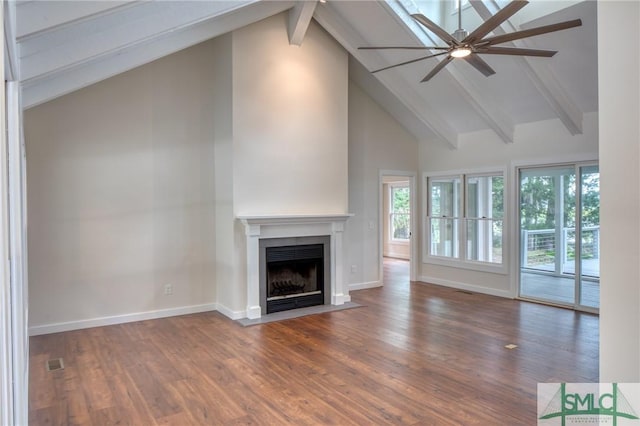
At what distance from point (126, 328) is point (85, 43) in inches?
128

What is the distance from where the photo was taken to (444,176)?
7660mm

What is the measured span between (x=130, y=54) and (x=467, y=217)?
566 centimetres

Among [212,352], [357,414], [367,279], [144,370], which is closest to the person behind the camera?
[357,414]

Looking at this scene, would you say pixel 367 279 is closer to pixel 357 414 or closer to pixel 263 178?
pixel 263 178

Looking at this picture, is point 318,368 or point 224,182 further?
point 224,182

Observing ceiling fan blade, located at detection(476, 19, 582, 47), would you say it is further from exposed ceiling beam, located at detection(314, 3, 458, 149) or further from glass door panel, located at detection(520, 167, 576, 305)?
glass door panel, located at detection(520, 167, 576, 305)

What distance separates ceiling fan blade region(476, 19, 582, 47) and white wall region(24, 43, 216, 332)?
372 centimetres

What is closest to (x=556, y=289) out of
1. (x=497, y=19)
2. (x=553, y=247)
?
(x=553, y=247)

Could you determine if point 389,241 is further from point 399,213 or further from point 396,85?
point 396,85

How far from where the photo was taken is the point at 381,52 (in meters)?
6.16

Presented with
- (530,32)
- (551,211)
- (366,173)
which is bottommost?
(551,211)

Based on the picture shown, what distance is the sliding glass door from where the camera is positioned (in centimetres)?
584

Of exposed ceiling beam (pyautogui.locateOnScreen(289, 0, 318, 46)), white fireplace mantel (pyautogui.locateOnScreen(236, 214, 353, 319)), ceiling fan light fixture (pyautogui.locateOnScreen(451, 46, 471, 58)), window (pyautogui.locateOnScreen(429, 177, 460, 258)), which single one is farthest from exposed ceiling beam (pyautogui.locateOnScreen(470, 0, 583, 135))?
white fireplace mantel (pyautogui.locateOnScreen(236, 214, 353, 319))

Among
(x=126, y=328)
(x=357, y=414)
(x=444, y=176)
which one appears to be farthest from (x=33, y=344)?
(x=444, y=176)
